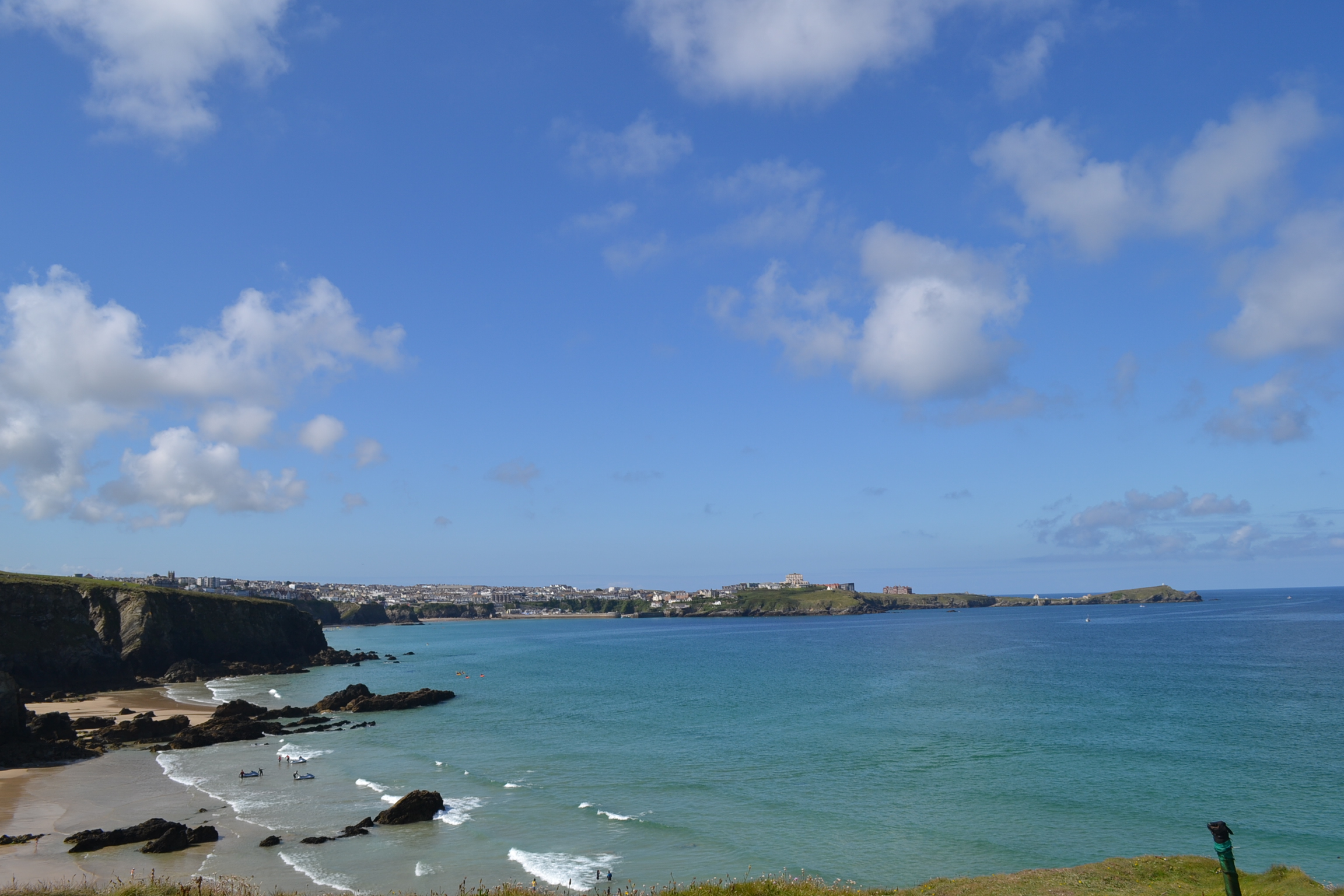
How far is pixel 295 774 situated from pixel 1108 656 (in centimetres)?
10576

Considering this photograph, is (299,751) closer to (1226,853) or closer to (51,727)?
(51,727)

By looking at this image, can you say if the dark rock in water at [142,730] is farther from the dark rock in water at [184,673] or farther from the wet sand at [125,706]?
the dark rock in water at [184,673]

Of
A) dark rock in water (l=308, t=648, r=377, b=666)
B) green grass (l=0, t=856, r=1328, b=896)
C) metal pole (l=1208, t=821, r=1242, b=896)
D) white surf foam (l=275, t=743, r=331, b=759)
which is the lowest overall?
dark rock in water (l=308, t=648, r=377, b=666)

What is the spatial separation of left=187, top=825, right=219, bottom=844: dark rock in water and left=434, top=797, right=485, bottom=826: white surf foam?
940cm

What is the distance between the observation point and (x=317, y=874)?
30.2 m

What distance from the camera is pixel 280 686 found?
9769cm

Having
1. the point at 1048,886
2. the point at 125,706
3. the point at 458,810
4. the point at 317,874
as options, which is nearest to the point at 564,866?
the point at 317,874

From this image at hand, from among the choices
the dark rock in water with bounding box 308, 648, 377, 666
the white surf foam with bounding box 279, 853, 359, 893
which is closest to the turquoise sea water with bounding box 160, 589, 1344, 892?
the white surf foam with bounding box 279, 853, 359, 893

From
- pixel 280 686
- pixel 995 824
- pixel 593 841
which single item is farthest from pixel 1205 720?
pixel 280 686

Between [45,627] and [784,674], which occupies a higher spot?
[45,627]

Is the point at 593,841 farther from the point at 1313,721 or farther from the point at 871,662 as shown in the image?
the point at 871,662

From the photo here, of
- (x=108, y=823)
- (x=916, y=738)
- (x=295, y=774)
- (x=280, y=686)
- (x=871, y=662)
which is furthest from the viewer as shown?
(x=871, y=662)

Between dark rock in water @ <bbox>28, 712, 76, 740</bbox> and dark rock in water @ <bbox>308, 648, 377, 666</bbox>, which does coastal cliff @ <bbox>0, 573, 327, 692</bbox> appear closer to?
dark rock in water @ <bbox>308, 648, 377, 666</bbox>

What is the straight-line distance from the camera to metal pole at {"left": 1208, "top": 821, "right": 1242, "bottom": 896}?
12.3m
